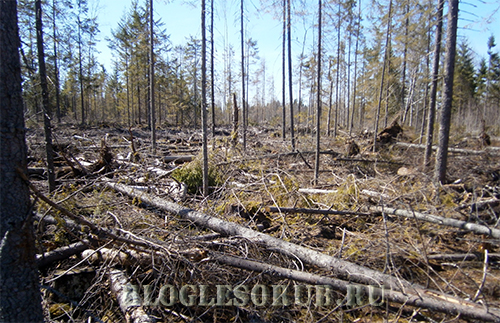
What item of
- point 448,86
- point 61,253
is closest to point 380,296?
point 61,253

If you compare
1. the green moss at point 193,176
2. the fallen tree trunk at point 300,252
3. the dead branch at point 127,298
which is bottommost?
the dead branch at point 127,298

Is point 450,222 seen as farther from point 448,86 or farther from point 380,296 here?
point 448,86

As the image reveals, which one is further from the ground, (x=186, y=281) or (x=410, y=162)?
(x=410, y=162)

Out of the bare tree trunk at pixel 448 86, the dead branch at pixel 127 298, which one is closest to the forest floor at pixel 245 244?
the dead branch at pixel 127 298

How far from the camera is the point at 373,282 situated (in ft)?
9.97

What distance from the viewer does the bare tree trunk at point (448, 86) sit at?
626 cm

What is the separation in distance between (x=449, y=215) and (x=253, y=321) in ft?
14.0

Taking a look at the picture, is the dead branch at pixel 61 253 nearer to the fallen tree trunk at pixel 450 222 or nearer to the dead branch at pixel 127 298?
the dead branch at pixel 127 298

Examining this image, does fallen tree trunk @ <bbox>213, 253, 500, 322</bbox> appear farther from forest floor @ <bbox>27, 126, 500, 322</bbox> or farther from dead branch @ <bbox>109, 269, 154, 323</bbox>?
dead branch @ <bbox>109, 269, 154, 323</bbox>

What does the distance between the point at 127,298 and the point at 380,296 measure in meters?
2.80

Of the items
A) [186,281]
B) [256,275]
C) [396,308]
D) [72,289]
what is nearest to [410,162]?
[396,308]

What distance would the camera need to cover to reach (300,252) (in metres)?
3.59

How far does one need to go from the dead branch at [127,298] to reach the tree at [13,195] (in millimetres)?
893

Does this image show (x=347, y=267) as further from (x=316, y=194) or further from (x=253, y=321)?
(x=316, y=194)
